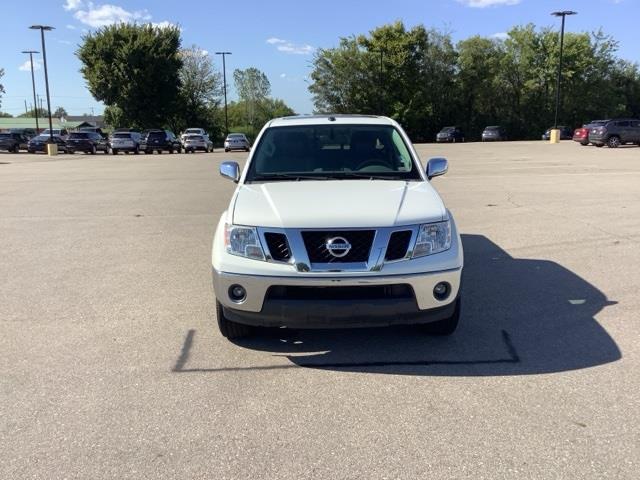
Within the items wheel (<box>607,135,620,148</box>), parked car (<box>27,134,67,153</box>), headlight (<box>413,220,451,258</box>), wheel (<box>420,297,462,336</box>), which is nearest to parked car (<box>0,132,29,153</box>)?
parked car (<box>27,134,67,153</box>)

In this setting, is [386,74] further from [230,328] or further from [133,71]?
[230,328]

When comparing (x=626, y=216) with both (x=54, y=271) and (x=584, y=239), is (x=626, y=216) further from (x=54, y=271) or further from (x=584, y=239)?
(x=54, y=271)

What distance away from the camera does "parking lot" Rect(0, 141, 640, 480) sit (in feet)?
9.78

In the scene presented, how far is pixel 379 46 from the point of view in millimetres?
60625

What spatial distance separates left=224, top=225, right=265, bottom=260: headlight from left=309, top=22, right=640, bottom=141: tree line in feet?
187

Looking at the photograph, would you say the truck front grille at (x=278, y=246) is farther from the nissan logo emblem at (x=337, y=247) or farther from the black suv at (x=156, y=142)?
the black suv at (x=156, y=142)

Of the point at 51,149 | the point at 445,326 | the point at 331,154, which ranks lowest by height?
the point at 445,326

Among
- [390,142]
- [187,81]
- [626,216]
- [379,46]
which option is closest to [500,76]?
[379,46]

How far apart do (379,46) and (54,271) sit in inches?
2292

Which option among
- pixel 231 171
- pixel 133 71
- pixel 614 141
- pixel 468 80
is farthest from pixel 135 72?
pixel 231 171

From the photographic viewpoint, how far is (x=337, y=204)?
4.27 m

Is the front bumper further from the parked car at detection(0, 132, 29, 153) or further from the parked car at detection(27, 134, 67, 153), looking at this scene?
the parked car at detection(0, 132, 29, 153)

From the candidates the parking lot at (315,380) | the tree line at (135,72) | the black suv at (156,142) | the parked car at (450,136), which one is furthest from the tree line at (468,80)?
the parking lot at (315,380)

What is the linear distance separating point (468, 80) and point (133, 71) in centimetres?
3514
